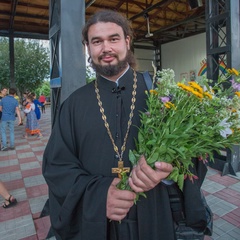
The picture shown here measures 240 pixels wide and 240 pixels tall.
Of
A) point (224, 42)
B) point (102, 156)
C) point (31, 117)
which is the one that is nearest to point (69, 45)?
point (102, 156)

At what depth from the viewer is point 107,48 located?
143 cm

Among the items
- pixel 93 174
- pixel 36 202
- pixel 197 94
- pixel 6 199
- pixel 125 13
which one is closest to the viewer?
pixel 197 94

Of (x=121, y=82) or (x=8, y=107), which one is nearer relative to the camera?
(x=121, y=82)

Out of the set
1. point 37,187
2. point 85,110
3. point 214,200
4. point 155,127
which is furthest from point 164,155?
point 37,187

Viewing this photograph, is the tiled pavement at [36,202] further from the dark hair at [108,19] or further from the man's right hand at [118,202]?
the dark hair at [108,19]

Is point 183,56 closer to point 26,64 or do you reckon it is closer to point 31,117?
point 31,117

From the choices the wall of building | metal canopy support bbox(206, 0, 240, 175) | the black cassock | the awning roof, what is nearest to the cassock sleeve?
the black cassock

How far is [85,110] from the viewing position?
1501 millimetres

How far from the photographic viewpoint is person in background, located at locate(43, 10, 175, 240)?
1257 mm

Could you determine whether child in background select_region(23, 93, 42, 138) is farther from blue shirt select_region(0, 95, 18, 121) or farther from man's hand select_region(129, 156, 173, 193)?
man's hand select_region(129, 156, 173, 193)

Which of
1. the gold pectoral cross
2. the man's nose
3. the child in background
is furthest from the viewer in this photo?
the child in background

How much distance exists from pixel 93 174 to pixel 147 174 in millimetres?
436

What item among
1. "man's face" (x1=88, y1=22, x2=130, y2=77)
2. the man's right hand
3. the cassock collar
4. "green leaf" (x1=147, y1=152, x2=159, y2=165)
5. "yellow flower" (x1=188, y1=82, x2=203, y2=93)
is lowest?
the man's right hand

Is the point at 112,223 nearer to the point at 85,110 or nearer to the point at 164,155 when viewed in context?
the point at 164,155
